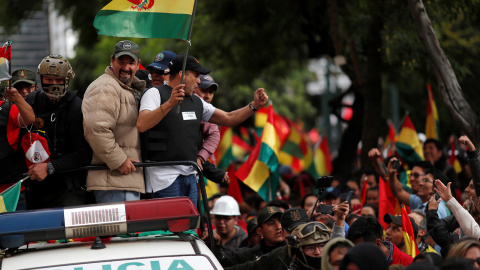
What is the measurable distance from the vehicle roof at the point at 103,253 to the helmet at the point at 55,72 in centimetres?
146

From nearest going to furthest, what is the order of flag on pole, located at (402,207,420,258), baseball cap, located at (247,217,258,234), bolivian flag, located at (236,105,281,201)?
flag on pole, located at (402,207,420,258) → baseball cap, located at (247,217,258,234) → bolivian flag, located at (236,105,281,201)

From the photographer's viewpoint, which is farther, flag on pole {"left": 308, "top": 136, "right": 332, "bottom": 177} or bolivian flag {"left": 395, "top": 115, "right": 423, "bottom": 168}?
flag on pole {"left": 308, "top": 136, "right": 332, "bottom": 177}

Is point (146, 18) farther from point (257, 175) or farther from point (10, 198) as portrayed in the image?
point (257, 175)

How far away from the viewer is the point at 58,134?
21.1 ft

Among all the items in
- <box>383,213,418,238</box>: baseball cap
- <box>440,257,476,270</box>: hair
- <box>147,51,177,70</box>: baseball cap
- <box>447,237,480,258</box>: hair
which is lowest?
<box>383,213,418,238</box>: baseball cap

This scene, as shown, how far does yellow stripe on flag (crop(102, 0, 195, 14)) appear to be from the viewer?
6738 millimetres

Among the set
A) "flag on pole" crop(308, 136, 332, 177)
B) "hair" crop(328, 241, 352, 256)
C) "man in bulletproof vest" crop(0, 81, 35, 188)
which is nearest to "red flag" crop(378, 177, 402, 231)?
"hair" crop(328, 241, 352, 256)

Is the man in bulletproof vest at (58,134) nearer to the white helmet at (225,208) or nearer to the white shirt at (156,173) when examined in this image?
the white shirt at (156,173)

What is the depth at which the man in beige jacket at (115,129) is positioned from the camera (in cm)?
616

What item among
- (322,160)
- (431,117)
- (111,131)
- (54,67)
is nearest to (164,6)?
(54,67)

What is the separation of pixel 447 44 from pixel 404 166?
261 centimetres

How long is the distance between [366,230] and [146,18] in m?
2.38

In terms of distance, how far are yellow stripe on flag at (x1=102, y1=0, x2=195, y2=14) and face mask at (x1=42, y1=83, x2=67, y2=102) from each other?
2.54 ft

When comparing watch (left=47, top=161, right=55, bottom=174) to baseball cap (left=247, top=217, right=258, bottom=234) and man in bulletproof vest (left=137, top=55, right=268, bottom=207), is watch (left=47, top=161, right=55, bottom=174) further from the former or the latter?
baseball cap (left=247, top=217, right=258, bottom=234)
